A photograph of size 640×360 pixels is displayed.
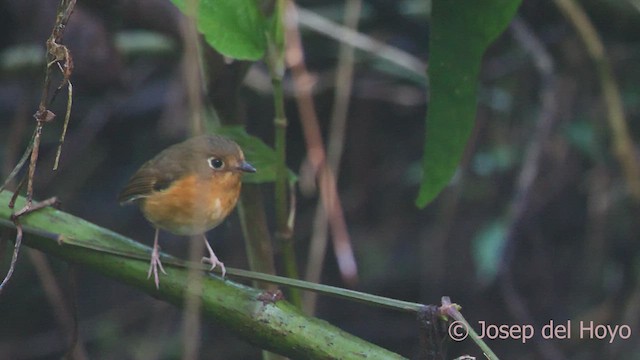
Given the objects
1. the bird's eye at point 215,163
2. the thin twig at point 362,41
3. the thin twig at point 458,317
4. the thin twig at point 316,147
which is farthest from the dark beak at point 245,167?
the thin twig at point 362,41

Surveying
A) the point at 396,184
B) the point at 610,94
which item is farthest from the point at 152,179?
the point at 396,184

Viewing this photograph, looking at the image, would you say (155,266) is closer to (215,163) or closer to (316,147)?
(215,163)

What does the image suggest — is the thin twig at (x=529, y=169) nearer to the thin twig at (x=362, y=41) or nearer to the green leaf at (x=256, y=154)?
the thin twig at (x=362, y=41)

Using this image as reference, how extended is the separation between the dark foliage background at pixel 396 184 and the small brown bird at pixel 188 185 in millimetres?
639

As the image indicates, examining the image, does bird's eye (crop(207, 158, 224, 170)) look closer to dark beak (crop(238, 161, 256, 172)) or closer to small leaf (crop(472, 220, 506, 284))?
dark beak (crop(238, 161, 256, 172))

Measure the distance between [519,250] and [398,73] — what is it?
30.2 inches

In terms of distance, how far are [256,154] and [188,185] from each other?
418mm

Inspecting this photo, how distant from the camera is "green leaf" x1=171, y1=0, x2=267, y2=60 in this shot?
4.84 ft

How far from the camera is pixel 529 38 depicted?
9.96ft

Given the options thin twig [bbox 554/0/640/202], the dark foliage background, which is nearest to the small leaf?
the dark foliage background

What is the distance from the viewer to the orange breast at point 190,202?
198cm

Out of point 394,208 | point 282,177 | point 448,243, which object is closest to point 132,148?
point 394,208

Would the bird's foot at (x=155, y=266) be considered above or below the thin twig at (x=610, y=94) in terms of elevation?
below

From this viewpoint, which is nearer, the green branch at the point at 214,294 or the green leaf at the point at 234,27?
the green branch at the point at 214,294
